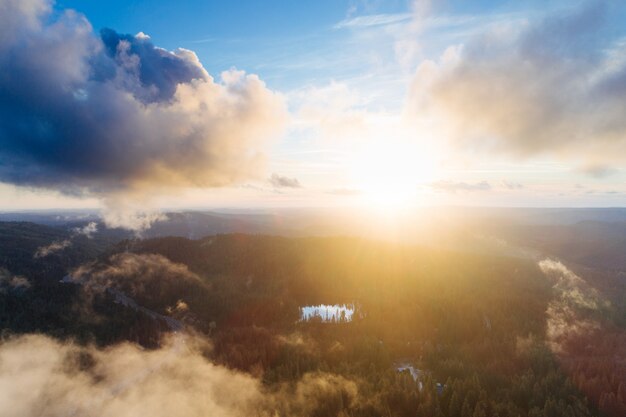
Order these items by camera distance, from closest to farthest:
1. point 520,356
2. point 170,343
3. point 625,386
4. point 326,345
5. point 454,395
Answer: point 454,395, point 625,386, point 520,356, point 326,345, point 170,343

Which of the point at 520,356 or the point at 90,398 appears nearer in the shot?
the point at 90,398

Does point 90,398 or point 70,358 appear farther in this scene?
point 70,358

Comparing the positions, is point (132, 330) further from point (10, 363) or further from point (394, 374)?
point (394, 374)

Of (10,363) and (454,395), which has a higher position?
(454,395)

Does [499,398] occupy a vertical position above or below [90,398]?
above

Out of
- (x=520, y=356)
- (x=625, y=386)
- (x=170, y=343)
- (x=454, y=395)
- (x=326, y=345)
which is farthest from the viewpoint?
(x=170, y=343)

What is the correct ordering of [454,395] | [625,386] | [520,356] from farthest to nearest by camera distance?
[520,356], [625,386], [454,395]

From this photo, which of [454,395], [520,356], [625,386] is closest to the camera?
[454,395]

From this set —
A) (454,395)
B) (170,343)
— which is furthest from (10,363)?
(454,395)

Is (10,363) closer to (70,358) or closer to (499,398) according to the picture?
(70,358)

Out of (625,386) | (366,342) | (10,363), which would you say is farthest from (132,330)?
(625,386)
